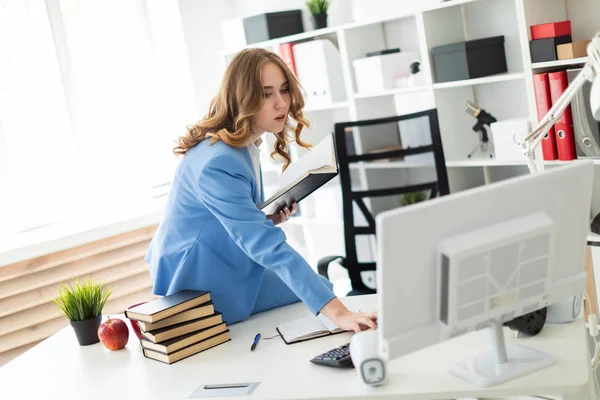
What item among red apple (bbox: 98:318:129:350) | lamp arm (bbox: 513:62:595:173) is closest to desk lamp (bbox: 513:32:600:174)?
lamp arm (bbox: 513:62:595:173)

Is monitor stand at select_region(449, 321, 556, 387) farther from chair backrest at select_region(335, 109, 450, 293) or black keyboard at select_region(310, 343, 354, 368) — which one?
chair backrest at select_region(335, 109, 450, 293)

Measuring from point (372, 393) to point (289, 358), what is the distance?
33 centimetres

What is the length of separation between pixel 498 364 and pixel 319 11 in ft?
9.23

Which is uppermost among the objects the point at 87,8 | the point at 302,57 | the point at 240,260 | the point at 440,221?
the point at 87,8

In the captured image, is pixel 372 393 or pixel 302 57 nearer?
pixel 372 393

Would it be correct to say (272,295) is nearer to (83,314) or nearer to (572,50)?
(83,314)

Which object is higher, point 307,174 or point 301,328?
point 307,174

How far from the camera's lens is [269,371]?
1.88 metres

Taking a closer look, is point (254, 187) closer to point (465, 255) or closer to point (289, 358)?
point (289, 358)

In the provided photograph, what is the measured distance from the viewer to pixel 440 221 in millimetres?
1519

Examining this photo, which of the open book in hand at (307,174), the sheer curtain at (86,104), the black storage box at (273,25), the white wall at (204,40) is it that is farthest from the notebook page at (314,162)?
the white wall at (204,40)

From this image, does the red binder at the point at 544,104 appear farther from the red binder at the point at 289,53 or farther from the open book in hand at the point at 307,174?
the red binder at the point at 289,53

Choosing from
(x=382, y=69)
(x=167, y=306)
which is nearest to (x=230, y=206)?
(x=167, y=306)

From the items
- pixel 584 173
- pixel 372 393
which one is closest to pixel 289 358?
pixel 372 393
